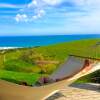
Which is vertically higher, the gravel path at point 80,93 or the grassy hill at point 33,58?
the grassy hill at point 33,58

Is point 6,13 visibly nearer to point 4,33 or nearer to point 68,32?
point 4,33

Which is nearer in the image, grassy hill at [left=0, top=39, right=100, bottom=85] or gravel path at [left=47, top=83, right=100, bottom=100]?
gravel path at [left=47, top=83, right=100, bottom=100]

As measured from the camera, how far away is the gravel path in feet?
22.5

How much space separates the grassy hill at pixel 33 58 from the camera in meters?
8.80

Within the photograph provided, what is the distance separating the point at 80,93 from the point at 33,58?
1.93 metres

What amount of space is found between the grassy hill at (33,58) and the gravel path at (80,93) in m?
0.98

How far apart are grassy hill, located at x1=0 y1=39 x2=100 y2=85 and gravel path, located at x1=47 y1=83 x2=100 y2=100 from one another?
0.98 metres

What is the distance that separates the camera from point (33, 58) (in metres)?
8.73

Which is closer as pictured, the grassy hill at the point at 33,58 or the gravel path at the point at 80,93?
the gravel path at the point at 80,93

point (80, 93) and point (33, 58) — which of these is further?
point (33, 58)

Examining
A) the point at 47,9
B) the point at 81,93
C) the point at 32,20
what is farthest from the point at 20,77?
the point at 47,9

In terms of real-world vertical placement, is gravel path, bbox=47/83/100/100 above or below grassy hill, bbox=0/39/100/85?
below

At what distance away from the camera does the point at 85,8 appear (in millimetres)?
16062

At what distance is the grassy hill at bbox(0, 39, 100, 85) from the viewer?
880cm
